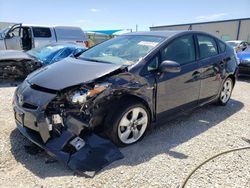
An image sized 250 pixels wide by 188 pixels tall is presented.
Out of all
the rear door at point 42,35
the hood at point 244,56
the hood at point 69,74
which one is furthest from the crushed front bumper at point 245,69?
the rear door at point 42,35

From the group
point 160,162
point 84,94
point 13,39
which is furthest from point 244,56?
point 13,39

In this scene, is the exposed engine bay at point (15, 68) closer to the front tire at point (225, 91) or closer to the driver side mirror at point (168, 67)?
the driver side mirror at point (168, 67)

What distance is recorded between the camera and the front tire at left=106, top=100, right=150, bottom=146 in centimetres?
311

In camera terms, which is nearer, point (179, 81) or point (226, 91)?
point (179, 81)

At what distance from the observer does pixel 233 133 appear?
3.99 meters

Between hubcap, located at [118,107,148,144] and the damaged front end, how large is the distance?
345 millimetres

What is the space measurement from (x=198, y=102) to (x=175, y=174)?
190 centimetres

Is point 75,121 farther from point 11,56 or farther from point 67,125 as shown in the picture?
point 11,56

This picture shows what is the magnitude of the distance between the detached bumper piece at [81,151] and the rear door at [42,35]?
9567mm

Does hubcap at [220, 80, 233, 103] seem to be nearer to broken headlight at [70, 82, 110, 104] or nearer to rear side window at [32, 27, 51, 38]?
broken headlight at [70, 82, 110, 104]

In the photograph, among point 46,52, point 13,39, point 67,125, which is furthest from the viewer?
point 13,39

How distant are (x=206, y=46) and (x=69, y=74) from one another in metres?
2.67

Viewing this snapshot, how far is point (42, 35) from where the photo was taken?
11969 millimetres

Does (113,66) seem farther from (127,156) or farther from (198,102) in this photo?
(198,102)
